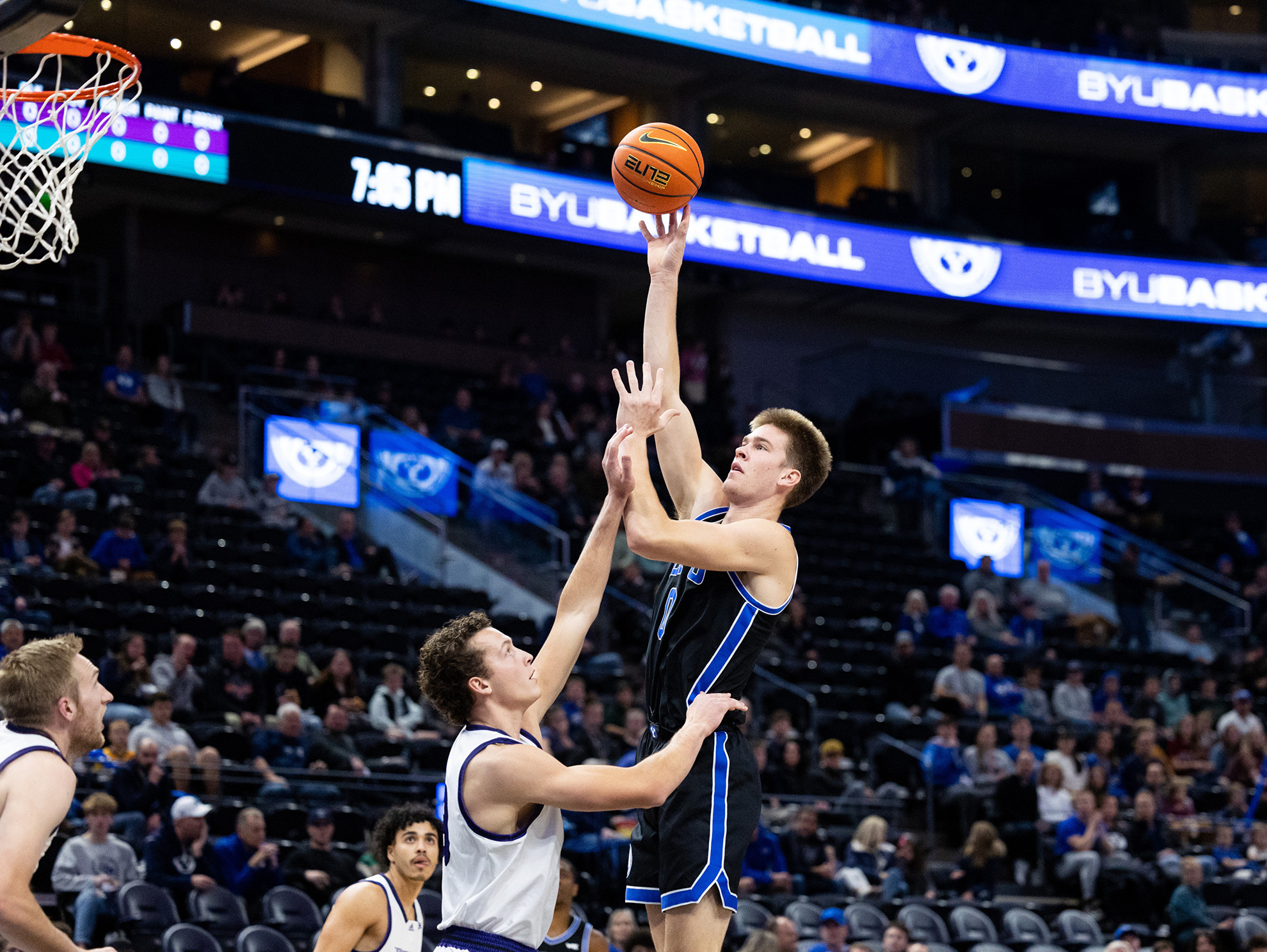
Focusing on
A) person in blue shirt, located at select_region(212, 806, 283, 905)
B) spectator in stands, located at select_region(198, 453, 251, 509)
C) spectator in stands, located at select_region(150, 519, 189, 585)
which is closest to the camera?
person in blue shirt, located at select_region(212, 806, 283, 905)

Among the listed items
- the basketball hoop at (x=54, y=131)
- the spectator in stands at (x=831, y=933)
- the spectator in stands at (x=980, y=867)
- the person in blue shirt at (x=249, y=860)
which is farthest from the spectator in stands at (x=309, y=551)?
the basketball hoop at (x=54, y=131)

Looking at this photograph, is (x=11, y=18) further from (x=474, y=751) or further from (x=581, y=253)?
(x=581, y=253)

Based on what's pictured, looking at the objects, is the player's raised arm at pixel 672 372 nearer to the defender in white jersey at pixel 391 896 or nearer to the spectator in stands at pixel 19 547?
the defender in white jersey at pixel 391 896

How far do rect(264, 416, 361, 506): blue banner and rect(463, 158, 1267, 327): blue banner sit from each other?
5746mm

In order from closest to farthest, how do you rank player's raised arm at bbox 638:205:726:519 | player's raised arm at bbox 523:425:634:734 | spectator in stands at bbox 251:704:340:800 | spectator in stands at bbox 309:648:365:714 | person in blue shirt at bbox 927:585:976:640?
player's raised arm at bbox 523:425:634:734 < player's raised arm at bbox 638:205:726:519 < spectator in stands at bbox 251:704:340:800 < spectator in stands at bbox 309:648:365:714 < person in blue shirt at bbox 927:585:976:640

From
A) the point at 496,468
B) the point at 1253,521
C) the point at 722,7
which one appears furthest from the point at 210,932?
the point at 1253,521

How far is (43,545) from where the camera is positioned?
13.1m

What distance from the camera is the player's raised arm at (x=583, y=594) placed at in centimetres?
→ 463

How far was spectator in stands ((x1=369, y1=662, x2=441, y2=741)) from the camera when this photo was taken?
12.1m

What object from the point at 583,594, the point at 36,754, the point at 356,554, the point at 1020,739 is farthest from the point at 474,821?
the point at 356,554

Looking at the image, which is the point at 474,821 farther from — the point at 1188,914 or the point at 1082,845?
the point at 1082,845

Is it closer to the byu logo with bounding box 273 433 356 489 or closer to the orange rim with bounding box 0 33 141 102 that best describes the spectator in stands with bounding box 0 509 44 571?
the byu logo with bounding box 273 433 356 489

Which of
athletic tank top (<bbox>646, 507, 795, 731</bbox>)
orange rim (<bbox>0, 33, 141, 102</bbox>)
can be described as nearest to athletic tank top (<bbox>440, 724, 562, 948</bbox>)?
athletic tank top (<bbox>646, 507, 795, 731</bbox>)

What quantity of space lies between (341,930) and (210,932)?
2853 mm
